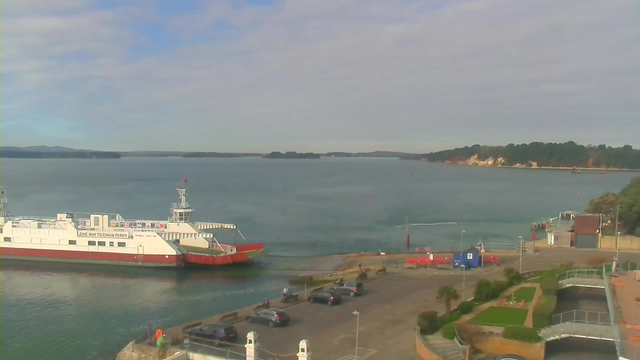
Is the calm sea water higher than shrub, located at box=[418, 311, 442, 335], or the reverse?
shrub, located at box=[418, 311, 442, 335]

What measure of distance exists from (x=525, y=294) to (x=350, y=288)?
9.00 metres

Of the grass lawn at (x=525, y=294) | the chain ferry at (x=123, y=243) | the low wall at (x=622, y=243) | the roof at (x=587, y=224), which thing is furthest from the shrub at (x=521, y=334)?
the chain ferry at (x=123, y=243)

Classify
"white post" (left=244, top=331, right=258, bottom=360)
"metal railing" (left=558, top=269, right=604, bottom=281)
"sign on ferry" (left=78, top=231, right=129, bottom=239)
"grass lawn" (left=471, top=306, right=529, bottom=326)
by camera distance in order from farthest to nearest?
"sign on ferry" (left=78, top=231, right=129, bottom=239) < "metal railing" (left=558, top=269, right=604, bottom=281) < "grass lawn" (left=471, top=306, right=529, bottom=326) < "white post" (left=244, top=331, right=258, bottom=360)

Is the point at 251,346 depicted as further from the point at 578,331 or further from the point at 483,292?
the point at 483,292

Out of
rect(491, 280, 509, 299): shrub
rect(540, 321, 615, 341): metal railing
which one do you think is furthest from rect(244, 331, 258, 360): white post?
rect(491, 280, 509, 299): shrub

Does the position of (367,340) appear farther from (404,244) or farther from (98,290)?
(404,244)

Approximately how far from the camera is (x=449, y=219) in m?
76.2

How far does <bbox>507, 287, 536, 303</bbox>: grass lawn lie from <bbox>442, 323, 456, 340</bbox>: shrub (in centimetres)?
669

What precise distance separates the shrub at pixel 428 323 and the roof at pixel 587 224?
2712 centimetres

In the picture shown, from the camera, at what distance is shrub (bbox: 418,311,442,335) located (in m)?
21.0

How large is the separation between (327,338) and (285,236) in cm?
4073

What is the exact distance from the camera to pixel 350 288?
2970 cm

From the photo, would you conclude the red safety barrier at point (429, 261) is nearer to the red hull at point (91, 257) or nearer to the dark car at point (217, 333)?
the red hull at point (91, 257)

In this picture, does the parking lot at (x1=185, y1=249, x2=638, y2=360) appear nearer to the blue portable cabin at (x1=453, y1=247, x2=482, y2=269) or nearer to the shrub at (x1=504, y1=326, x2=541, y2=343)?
the blue portable cabin at (x1=453, y1=247, x2=482, y2=269)
